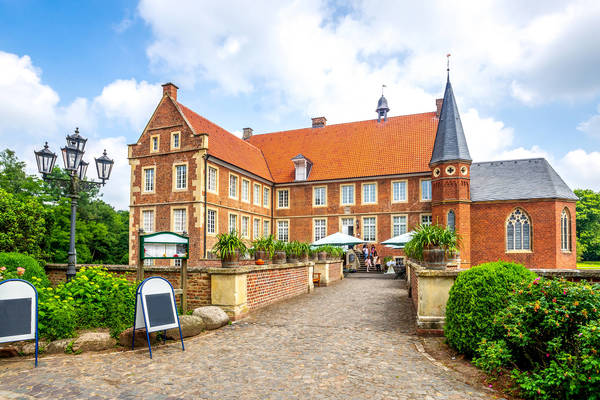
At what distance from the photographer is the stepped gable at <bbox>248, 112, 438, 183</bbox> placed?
2856cm

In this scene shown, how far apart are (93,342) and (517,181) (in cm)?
2566

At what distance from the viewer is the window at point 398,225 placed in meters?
27.5

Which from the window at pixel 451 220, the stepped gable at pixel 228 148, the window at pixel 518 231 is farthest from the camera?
the stepped gable at pixel 228 148

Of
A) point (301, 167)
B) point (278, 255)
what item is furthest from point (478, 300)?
point (301, 167)

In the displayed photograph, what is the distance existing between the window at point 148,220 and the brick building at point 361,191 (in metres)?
0.07

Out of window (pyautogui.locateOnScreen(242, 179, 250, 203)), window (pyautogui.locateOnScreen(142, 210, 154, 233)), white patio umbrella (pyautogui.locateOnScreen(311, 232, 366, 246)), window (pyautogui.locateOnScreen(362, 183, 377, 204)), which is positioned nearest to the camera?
white patio umbrella (pyautogui.locateOnScreen(311, 232, 366, 246))

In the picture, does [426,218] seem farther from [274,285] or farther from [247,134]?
[274,285]

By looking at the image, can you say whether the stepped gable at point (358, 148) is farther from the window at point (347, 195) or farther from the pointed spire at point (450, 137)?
the pointed spire at point (450, 137)

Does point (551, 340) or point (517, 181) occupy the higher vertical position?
point (517, 181)

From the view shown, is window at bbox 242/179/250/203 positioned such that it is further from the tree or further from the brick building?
the tree

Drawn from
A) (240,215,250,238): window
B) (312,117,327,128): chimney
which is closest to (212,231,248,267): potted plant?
(240,215,250,238): window

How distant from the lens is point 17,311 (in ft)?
17.4

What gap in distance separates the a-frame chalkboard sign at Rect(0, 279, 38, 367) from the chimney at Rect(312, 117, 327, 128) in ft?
101

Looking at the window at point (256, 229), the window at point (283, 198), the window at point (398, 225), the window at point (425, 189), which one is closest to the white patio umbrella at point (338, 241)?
the window at point (398, 225)
